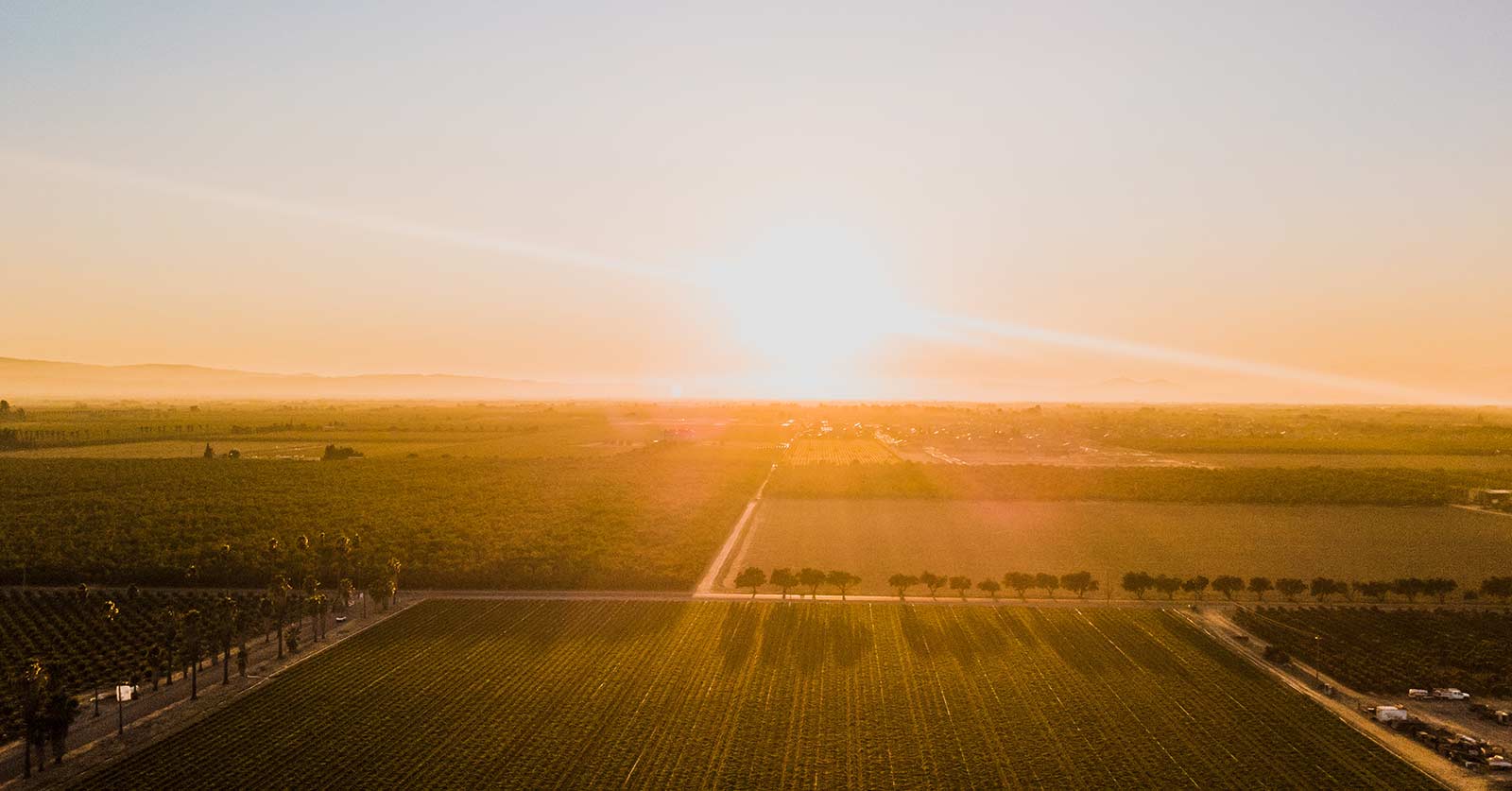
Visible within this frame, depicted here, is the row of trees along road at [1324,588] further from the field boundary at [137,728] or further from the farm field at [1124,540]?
the field boundary at [137,728]

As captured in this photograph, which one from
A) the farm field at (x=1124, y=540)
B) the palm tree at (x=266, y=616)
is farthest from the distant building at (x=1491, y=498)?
the palm tree at (x=266, y=616)

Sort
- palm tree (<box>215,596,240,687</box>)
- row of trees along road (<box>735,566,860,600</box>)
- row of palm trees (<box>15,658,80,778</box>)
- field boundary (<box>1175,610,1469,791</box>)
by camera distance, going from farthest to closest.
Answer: row of trees along road (<box>735,566,860,600</box>)
palm tree (<box>215,596,240,687</box>)
row of palm trees (<box>15,658,80,778</box>)
field boundary (<box>1175,610,1469,791</box>)

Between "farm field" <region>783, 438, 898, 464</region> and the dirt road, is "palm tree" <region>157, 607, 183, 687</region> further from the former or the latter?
"farm field" <region>783, 438, 898, 464</region>

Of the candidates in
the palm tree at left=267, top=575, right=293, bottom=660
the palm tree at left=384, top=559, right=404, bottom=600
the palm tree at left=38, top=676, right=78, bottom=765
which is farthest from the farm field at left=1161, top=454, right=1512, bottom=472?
the palm tree at left=38, top=676, right=78, bottom=765

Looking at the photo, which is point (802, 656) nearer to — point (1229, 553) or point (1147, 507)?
point (1229, 553)

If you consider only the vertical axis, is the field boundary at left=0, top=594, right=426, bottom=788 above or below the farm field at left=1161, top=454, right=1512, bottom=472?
below

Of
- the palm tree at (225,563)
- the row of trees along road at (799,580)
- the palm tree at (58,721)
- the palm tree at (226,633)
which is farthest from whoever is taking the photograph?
the palm tree at (225,563)

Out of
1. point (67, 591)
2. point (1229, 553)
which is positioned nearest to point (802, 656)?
point (1229, 553)
